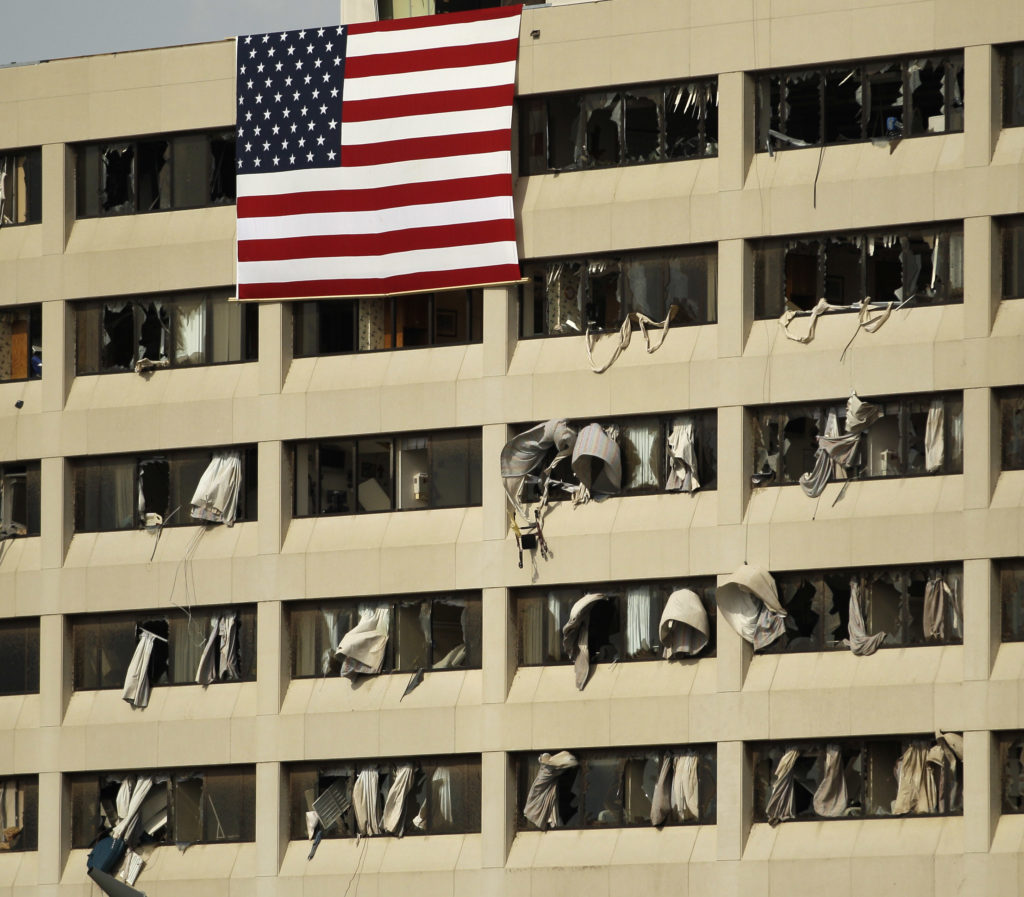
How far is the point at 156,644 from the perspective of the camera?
6606 centimetres

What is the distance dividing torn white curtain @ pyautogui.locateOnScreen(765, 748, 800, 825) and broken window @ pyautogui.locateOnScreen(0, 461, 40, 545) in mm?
20798

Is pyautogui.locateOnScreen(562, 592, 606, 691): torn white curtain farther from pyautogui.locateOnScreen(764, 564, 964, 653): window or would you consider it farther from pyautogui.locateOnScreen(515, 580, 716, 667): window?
pyautogui.locateOnScreen(764, 564, 964, 653): window

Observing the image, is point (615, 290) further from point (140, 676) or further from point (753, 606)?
point (140, 676)

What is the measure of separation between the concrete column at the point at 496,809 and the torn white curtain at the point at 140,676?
9.35 m

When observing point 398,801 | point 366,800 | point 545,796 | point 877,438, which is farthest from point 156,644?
point 877,438

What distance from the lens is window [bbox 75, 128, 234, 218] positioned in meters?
67.1

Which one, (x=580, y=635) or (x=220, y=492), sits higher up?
(x=220, y=492)

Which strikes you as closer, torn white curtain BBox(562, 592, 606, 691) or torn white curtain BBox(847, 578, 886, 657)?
torn white curtain BBox(847, 578, 886, 657)

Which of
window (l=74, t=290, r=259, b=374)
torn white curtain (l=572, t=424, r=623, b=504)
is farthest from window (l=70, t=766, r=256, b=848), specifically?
torn white curtain (l=572, t=424, r=623, b=504)

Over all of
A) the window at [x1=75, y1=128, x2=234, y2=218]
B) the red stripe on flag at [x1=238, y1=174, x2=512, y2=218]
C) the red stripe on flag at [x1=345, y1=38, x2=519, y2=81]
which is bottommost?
the red stripe on flag at [x1=238, y1=174, x2=512, y2=218]

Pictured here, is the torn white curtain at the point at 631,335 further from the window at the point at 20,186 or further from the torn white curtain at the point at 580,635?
the window at the point at 20,186

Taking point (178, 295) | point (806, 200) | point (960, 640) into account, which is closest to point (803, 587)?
point (960, 640)

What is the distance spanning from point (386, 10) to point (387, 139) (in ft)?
17.8

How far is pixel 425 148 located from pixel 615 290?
603 centimetres
